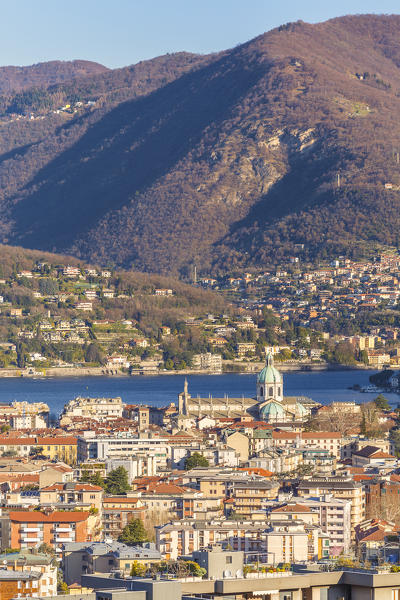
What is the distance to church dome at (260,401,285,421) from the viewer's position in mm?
78012

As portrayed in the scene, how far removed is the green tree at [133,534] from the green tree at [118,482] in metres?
9.15

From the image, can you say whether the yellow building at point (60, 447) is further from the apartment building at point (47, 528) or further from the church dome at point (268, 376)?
the apartment building at point (47, 528)

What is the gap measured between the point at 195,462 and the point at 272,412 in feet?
77.4

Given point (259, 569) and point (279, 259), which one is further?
point (279, 259)

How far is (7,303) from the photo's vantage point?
16762cm

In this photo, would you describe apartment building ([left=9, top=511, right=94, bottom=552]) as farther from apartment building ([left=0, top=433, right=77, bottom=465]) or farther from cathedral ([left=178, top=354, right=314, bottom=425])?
cathedral ([left=178, top=354, right=314, bottom=425])

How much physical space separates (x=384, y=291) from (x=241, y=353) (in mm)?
28172

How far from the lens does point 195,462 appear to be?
55000mm

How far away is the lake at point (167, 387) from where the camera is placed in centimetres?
10438

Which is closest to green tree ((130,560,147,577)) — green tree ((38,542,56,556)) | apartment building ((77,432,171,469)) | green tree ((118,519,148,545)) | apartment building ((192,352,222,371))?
green tree ((38,542,56,556))

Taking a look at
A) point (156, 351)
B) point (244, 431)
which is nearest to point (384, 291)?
point (156, 351)

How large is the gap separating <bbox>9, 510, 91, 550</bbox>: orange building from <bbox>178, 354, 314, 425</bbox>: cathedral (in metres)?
39.1

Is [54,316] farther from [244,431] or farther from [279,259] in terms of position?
[244,431]

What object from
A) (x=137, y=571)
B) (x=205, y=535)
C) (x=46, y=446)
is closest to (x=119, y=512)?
(x=205, y=535)
